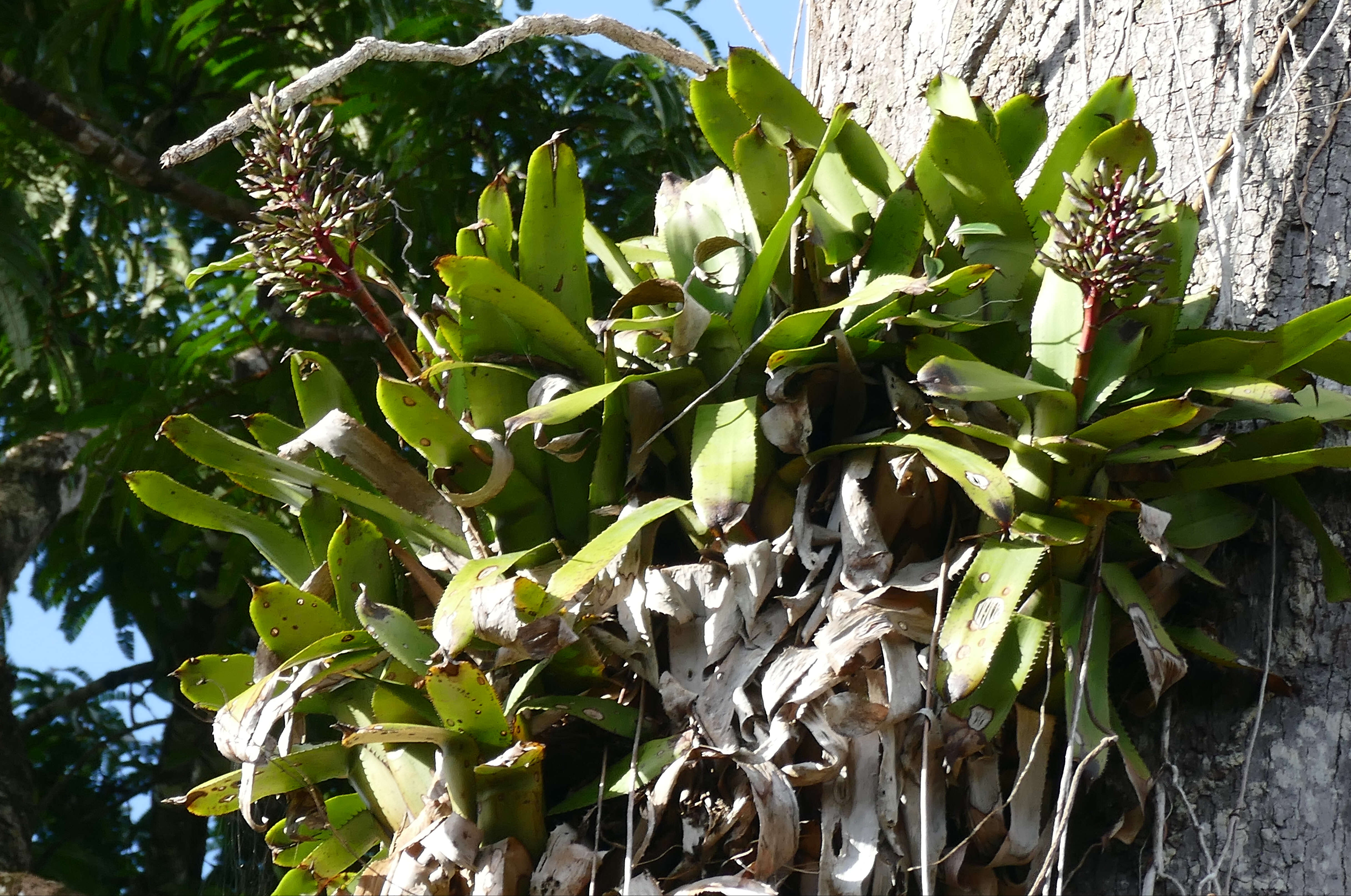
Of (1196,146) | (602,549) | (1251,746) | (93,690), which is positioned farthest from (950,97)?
(93,690)

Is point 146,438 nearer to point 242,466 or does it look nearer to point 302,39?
point 302,39

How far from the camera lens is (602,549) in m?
1.33

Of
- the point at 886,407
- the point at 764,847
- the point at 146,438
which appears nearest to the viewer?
the point at 764,847

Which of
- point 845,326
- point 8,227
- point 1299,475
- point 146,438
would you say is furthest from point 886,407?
point 8,227

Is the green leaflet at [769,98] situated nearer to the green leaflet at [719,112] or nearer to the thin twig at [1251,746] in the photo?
the green leaflet at [719,112]

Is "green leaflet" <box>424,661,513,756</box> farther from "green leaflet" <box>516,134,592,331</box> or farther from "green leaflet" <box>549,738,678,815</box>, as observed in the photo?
"green leaflet" <box>516,134,592,331</box>

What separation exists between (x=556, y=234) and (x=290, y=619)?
592mm

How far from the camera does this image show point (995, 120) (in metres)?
1.62

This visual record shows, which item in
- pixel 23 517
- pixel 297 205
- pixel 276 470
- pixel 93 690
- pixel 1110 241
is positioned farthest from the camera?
pixel 93 690

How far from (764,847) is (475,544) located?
54 cm

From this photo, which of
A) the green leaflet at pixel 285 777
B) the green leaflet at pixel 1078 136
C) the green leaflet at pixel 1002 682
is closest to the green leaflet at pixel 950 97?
the green leaflet at pixel 1078 136

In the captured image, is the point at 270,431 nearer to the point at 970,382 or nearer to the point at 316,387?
the point at 316,387

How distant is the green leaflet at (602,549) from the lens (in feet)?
4.21

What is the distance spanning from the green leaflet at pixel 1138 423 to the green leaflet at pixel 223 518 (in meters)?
1.02
